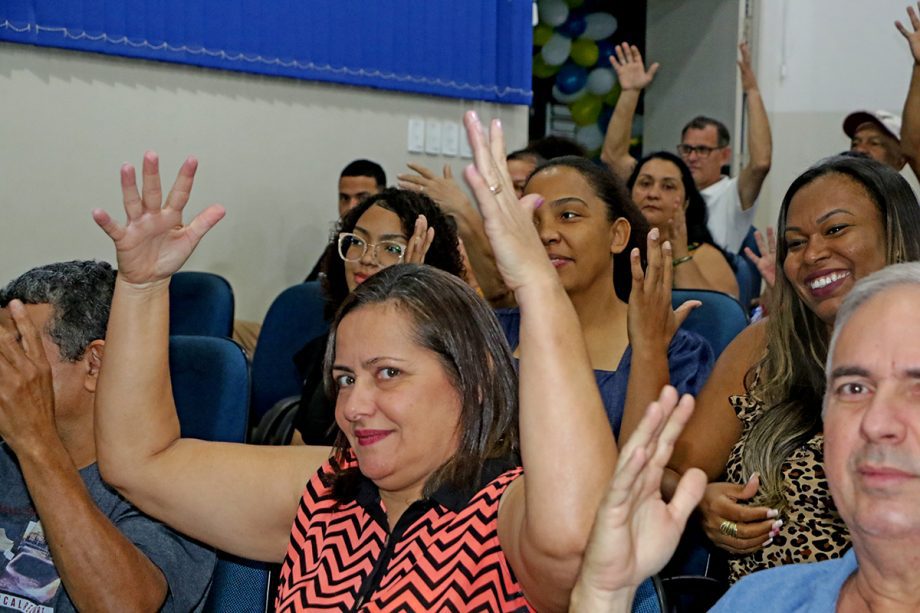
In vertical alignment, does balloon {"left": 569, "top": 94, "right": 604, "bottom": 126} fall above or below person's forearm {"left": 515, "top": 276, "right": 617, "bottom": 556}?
above

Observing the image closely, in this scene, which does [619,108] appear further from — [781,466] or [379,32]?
[781,466]

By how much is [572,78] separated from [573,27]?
0.92 ft

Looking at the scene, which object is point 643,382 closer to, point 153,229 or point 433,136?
point 153,229

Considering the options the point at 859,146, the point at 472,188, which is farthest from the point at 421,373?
the point at 859,146

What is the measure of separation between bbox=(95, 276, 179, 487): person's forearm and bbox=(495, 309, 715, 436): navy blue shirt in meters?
0.83

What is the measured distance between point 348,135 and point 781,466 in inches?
135

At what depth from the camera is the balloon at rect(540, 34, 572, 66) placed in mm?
6793

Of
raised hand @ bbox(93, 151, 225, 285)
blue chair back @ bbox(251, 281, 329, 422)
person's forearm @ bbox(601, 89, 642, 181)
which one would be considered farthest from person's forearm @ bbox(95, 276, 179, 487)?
person's forearm @ bbox(601, 89, 642, 181)

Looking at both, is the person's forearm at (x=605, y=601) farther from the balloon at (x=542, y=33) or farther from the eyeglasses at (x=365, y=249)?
the balloon at (x=542, y=33)

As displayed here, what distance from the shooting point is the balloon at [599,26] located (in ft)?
22.4

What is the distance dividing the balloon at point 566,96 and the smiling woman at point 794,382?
15.3 ft

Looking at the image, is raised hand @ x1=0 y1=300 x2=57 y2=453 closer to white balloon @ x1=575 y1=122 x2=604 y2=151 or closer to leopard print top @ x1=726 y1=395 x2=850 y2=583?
leopard print top @ x1=726 y1=395 x2=850 y2=583

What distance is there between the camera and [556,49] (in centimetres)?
680

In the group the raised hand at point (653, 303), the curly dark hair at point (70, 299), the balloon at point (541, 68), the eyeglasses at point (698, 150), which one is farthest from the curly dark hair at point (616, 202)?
the balloon at point (541, 68)
